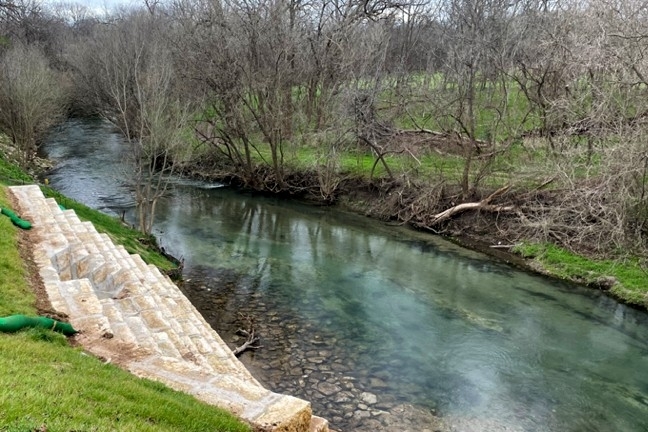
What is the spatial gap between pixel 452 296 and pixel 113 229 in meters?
10.4

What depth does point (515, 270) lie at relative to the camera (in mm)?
17609

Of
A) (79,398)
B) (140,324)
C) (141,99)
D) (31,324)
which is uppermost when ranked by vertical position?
(141,99)

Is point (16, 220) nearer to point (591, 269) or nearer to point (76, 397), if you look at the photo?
point (76, 397)

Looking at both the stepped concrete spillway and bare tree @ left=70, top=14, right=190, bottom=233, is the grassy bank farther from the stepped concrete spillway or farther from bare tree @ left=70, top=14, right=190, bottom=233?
bare tree @ left=70, top=14, right=190, bottom=233

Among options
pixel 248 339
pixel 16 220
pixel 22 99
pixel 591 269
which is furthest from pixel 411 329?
pixel 22 99

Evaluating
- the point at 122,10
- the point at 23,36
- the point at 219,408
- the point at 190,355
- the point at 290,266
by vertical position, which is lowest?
the point at 290,266

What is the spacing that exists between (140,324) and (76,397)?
3396 mm

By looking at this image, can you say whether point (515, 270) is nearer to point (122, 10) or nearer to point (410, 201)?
point (410, 201)

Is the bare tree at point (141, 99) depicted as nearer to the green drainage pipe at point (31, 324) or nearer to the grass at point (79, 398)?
the green drainage pipe at point (31, 324)

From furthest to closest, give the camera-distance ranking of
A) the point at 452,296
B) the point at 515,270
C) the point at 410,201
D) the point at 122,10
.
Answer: the point at 122,10, the point at 410,201, the point at 515,270, the point at 452,296

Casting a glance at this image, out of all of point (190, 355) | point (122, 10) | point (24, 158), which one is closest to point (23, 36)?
point (122, 10)

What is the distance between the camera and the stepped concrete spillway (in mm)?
5844

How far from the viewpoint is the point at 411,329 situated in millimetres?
12836

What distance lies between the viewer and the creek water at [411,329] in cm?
981
